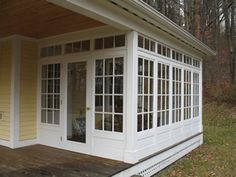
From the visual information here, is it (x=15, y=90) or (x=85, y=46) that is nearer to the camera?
(x=85, y=46)

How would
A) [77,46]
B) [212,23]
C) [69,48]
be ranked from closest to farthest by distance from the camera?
[77,46]
[69,48]
[212,23]

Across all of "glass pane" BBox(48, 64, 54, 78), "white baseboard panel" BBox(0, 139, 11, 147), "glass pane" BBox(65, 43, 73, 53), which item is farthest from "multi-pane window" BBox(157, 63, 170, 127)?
"white baseboard panel" BBox(0, 139, 11, 147)

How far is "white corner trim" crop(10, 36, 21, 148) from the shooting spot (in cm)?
562

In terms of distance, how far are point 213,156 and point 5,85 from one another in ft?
16.8

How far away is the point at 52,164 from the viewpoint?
441 centimetres

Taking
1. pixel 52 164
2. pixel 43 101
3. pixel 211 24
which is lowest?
pixel 52 164

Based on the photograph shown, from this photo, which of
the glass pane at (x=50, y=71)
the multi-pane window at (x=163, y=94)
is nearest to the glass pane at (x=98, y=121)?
the multi-pane window at (x=163, y=94)

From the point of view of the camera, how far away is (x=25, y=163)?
445 cm

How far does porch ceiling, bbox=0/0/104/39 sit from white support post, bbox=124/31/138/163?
0.76 m

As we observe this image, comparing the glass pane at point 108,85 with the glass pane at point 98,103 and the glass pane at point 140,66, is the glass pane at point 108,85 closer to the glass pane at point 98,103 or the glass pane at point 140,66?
the glass pane at point 98,103

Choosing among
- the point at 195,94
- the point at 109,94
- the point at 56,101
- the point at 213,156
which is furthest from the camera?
the point at 195,94

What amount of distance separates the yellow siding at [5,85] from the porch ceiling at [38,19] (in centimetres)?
37

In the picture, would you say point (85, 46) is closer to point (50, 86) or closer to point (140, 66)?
point (140, 66)

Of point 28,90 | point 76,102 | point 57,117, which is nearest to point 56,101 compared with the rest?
point 57,117
